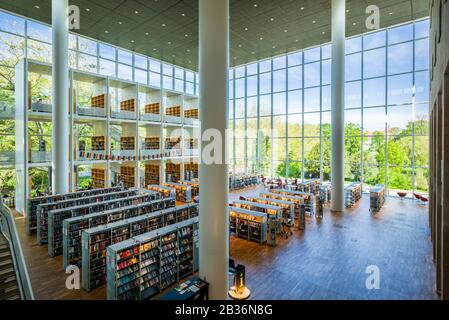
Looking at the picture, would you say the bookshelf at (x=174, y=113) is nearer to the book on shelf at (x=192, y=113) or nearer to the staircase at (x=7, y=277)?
the book on shelf at (x=192, y=113)

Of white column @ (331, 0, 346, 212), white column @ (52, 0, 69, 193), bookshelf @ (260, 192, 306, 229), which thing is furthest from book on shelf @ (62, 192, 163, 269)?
white column @ (331, 0, 346, 212)

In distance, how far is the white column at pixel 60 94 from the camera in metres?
11.1

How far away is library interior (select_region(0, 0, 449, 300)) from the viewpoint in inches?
219

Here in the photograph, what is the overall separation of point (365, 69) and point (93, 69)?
1747cm

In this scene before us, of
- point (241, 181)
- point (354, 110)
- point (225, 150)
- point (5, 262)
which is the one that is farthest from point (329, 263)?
point (241, 181)

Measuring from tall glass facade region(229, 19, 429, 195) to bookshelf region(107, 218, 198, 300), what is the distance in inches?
542

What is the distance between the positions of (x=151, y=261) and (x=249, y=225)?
13.7 ft

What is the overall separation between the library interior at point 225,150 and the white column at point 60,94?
0.20 ft

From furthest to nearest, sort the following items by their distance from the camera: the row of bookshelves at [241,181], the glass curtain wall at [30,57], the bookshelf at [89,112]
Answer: the row of bookshelves at [241,181] < the glass curtain wall at [30,57] < the bookshelf at [89,112]

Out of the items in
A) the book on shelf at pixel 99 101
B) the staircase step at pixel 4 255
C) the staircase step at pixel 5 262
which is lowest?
the staircase step at pixel 5 262

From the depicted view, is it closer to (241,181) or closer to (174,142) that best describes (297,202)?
(241,181)

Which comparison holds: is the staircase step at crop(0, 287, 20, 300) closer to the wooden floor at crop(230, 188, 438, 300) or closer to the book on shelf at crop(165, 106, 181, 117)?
the wooden floor at crop(230, 188, 438, 300)

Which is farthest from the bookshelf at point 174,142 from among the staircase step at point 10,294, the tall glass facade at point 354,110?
the staircase step at point 10,294
